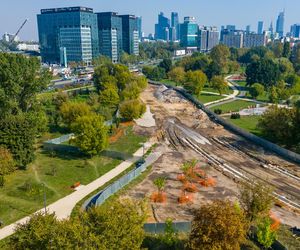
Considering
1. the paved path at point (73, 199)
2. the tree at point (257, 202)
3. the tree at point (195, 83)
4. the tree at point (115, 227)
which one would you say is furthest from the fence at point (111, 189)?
the tree at point (195, 83)

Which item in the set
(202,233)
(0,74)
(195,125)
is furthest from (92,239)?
(195,125)

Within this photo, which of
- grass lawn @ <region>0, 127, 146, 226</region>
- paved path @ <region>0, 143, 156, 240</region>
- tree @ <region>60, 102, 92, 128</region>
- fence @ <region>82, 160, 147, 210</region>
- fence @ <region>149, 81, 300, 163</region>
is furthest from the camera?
tree @ <region>60, 102, 92, 128</region>

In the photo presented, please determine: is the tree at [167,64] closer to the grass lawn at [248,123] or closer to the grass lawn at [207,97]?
the grass lawn at [207,97]

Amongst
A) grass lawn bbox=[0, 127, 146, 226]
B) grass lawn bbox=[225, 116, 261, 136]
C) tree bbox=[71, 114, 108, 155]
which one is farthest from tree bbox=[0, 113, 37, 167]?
grass lawn bbox=[225, 116, 261, 136]

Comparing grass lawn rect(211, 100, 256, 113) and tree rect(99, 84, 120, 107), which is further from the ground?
tree rect(99, 84, 120, 107)

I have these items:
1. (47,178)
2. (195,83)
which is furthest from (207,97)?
(47,178)

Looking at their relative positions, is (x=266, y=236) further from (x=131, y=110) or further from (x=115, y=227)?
(x=131, y=110)

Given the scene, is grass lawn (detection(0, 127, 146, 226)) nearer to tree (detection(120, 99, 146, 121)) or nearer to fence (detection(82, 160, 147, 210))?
fence (detection(82, 160, 147, 210))
